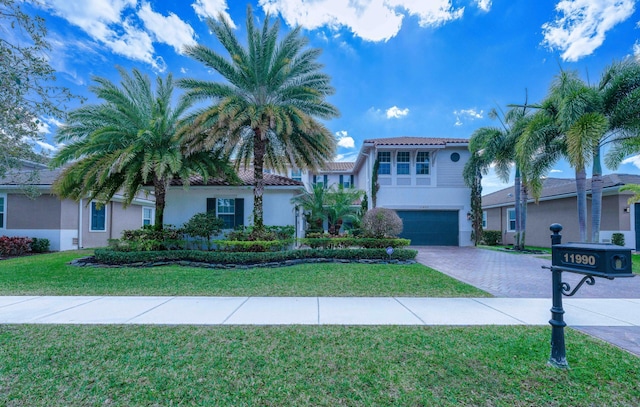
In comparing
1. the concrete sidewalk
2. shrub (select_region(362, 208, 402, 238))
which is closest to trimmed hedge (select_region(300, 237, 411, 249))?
shrub (select_region(362, 208, 402, 238))

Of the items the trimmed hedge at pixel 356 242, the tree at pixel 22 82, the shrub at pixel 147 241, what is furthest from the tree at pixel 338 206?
the tree at pixel 22 82

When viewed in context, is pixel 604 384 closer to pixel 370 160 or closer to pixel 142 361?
pixel 142 361

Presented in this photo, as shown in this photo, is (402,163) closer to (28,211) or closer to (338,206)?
(338,206)

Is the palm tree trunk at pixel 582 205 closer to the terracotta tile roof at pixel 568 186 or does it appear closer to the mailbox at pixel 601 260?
the terracotta tile roof at pixel 568 186

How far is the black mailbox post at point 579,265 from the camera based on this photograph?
3.04 meters

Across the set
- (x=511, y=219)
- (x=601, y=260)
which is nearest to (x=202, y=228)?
(x=601, y=260)

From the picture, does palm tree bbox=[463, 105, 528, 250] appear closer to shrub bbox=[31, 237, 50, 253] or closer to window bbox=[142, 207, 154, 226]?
window bbox=[142, 207, 154, 226]

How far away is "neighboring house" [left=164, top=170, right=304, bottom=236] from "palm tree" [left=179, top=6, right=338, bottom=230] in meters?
3.09

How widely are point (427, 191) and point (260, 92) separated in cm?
1262

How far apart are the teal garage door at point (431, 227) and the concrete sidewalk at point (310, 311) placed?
13.5 m

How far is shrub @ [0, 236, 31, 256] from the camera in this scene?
14.3 meters

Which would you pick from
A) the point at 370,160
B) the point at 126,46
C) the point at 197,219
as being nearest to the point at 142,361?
the point at 197,219

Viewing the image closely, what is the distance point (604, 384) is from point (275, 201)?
14.0 m

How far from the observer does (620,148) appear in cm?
1408
